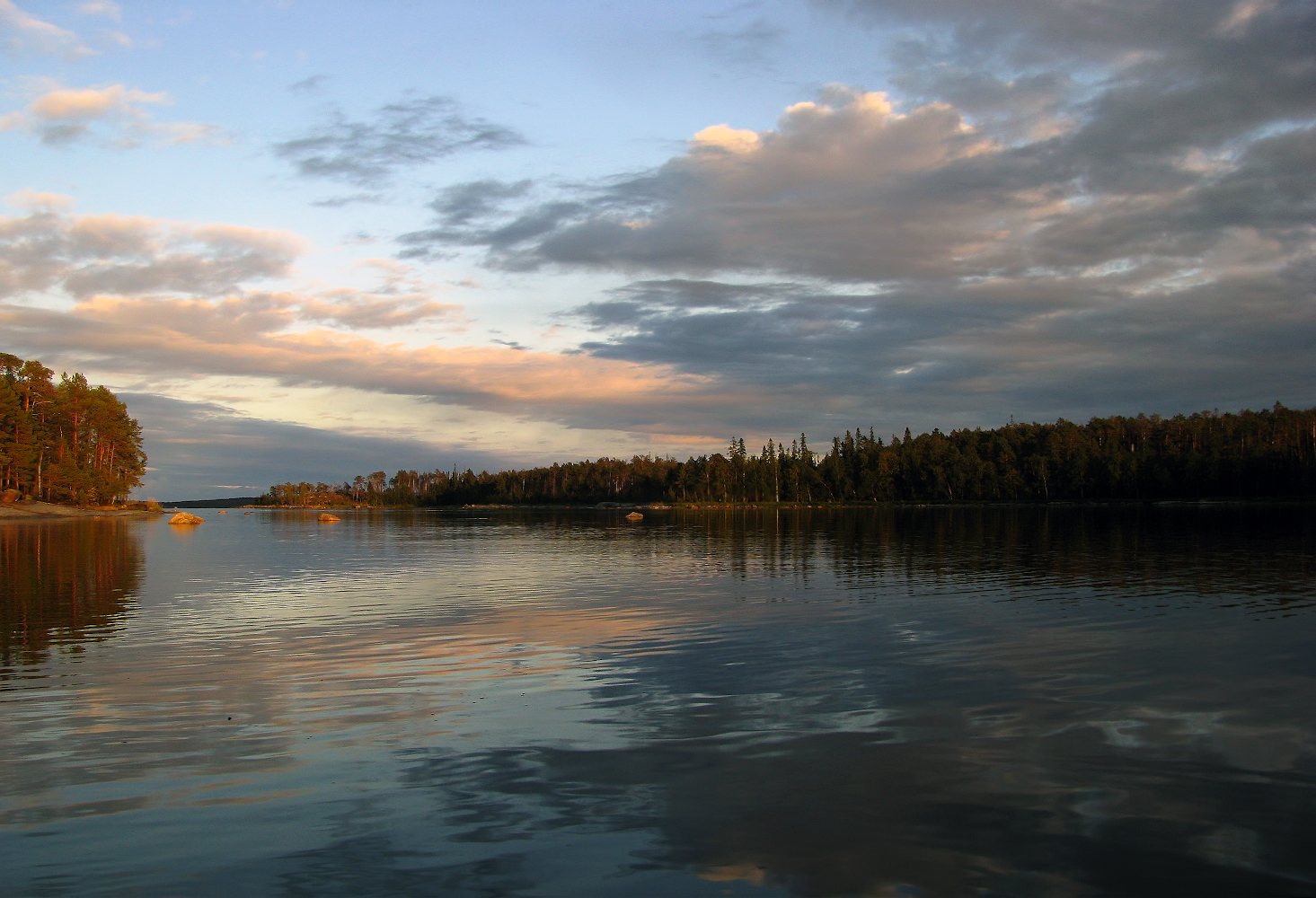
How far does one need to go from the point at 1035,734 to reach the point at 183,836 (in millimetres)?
12437

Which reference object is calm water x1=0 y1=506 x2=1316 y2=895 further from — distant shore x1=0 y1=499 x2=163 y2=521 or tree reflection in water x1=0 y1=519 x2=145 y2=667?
distant shore x1=0 y1=499 x2=163 y2=521

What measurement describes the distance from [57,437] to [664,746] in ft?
533

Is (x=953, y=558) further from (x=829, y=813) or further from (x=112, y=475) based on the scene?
(x=112, y=475)

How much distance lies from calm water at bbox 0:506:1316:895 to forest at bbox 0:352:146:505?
4824 inches

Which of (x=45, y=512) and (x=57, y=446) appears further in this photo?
(x=57, y=446)

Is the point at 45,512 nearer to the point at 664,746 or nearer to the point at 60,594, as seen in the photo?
the point at 60,594

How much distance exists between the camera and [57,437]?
452 feet

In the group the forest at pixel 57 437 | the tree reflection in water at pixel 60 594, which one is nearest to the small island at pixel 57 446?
the forest at pixel 57 437

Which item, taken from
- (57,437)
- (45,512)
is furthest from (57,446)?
(45,512)

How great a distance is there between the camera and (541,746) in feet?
42.0

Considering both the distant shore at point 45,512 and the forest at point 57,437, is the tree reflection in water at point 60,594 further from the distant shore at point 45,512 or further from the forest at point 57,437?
the forest at point 57,437

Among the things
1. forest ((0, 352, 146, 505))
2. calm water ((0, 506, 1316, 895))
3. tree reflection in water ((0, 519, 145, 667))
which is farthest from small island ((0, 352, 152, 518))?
calm water ((0, 506, 1316, 895))

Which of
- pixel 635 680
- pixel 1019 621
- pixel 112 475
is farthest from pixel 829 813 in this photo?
pixel 112 475

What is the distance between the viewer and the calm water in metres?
8.71
